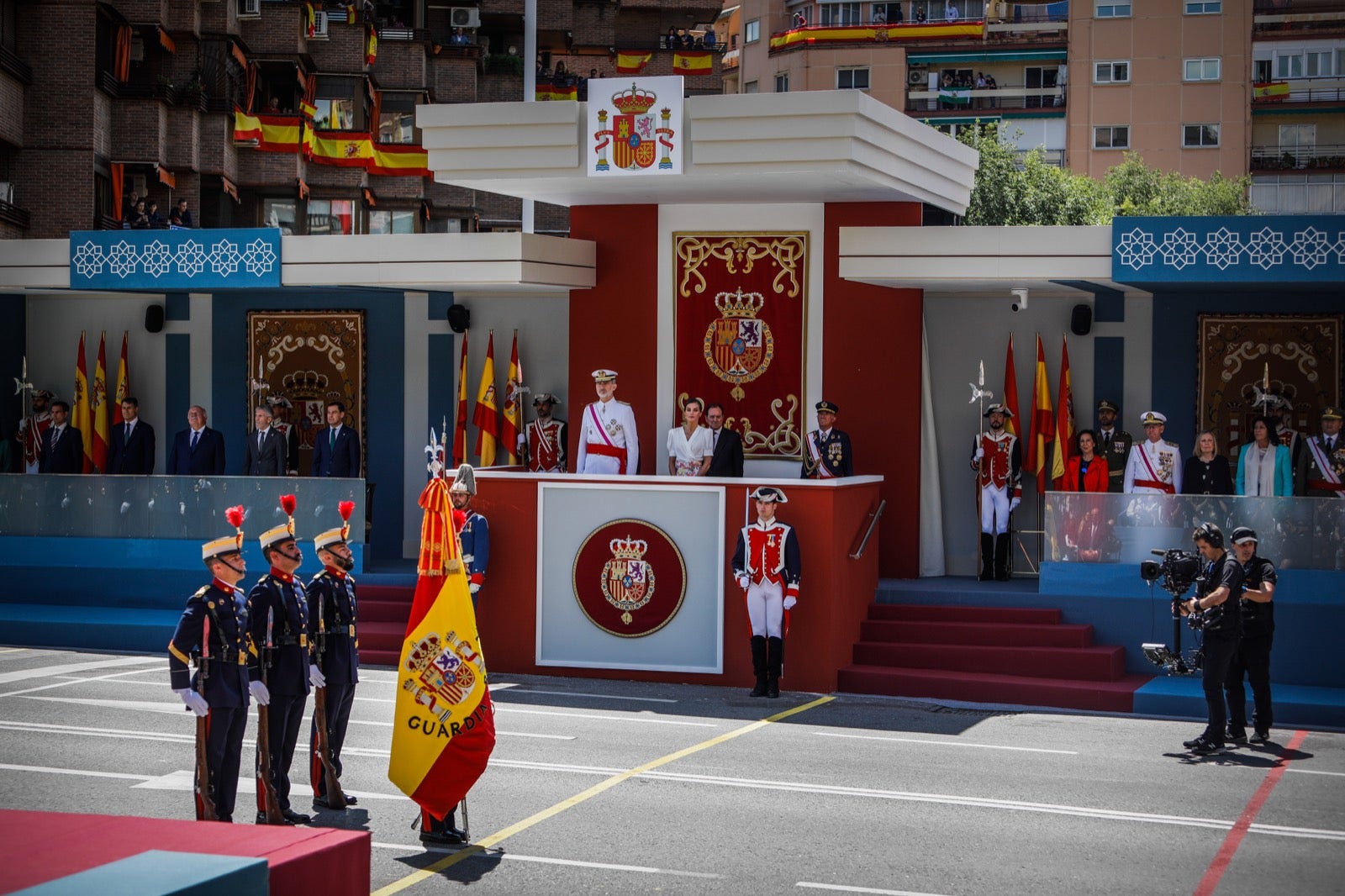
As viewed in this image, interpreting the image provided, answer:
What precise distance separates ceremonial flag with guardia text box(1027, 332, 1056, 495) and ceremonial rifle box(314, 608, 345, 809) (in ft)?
34.5

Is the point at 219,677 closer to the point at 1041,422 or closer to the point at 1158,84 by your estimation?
the point at 1041,422

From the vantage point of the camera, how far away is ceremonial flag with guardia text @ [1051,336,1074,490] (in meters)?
19.5

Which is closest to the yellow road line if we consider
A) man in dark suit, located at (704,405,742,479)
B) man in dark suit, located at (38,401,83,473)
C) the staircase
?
the staircase

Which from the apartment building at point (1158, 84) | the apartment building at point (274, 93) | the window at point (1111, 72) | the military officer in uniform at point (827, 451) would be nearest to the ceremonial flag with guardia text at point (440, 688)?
the military officer in uniform at point (827, 451)

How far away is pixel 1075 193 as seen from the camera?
51.3 meters

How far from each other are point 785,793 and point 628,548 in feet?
18.4

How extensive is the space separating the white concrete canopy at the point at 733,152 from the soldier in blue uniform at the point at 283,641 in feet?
25.0

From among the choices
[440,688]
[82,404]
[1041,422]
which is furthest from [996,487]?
[82,404]

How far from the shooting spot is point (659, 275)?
19.4 metres

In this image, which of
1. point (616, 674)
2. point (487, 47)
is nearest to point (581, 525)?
point (616, 674)

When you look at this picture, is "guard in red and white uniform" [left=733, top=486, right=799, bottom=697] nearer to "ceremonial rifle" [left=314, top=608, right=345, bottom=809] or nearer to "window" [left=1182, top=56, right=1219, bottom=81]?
"ceremonial rifle" [left=314, top=608, right=345, bottom=809]

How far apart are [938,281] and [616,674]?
5.60 metres

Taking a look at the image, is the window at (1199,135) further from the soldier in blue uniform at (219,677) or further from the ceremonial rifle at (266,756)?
the soldier in blue uniform at (219,677)

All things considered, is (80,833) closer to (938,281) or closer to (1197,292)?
(938,281)
